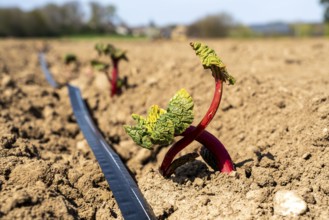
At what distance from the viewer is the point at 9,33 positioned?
3516 centimetres

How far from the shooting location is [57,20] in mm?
51406

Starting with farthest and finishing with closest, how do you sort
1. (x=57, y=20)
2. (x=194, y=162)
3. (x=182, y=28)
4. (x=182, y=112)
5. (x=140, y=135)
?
1. (x=57, y=20)
2. (x=182, y=28)
3. (x=194, y=162)
4. (x=140, y=135)
5. (x=182, y=112)

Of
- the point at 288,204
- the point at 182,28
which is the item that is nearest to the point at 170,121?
the point at 288,204

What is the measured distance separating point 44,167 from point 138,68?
13.4 feet

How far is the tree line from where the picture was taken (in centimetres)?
3591

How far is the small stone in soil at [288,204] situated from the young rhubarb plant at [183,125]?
389 millimetres

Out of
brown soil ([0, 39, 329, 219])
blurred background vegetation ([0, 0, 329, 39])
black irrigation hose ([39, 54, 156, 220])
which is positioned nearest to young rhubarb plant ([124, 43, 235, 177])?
brown soil ([0, 39, 329, 219])

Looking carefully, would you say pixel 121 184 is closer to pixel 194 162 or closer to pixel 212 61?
pixel 194 162

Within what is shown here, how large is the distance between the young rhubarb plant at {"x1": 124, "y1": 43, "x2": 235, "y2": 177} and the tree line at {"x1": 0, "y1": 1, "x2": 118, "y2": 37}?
36.2m

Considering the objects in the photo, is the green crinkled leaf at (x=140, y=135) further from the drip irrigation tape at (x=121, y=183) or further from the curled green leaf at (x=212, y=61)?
the curled green leaf at (x=212, y=61)

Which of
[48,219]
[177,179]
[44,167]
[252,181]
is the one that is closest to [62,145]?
[44,167]

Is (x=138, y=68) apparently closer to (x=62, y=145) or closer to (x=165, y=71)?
(x=165, y=71)

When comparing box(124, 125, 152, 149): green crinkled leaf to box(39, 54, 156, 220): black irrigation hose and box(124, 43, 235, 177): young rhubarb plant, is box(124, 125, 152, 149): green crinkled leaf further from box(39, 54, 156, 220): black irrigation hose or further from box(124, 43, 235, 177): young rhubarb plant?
box(39, 54, 156, 220): black irrigation hose

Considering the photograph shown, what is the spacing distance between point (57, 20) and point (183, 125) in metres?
52.8
